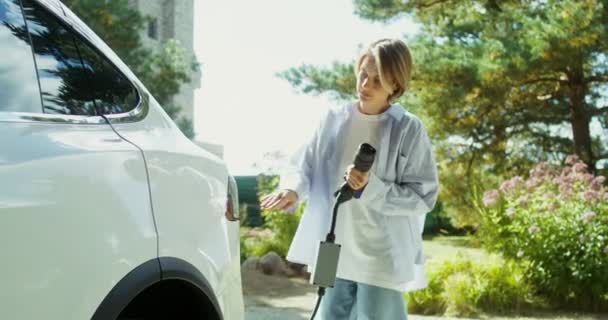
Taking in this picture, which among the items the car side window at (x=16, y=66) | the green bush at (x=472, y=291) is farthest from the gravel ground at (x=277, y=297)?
the car side window at (x=16, y=66)

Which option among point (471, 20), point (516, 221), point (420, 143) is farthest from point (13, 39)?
point (471, 20)

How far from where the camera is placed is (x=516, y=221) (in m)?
7.32

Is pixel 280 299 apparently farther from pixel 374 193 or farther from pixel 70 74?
pixel 70 74

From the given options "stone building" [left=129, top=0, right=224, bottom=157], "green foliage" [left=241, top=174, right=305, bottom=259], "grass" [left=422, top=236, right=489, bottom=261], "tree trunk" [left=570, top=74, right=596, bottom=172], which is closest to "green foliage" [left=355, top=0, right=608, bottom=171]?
"tree trunk" [left=570, top=74, right=596, bottom=172]

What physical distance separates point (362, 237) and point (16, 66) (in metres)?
1.35

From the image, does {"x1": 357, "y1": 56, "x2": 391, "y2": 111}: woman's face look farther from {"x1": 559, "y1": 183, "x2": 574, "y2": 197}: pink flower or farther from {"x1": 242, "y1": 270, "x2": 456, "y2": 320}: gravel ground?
{"x1": 559, "y1": 183, "x2": 574, "y2": 197}: pink flower

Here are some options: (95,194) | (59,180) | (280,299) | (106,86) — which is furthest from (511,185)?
(59,180)

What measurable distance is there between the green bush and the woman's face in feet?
15.0

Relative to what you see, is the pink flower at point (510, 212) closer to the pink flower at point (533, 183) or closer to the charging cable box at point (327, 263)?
the pink flower at point (533, 183)

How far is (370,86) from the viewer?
2549 mm

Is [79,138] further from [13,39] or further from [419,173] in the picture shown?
[419,173]

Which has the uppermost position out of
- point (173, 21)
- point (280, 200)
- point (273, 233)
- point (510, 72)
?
point (173, 21)

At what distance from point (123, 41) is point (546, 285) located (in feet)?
23.0

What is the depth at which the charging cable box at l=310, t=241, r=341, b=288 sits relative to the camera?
2.41 m
